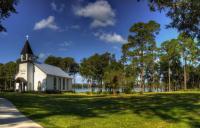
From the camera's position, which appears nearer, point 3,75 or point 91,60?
point 91,60

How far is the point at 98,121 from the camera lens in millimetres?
14984

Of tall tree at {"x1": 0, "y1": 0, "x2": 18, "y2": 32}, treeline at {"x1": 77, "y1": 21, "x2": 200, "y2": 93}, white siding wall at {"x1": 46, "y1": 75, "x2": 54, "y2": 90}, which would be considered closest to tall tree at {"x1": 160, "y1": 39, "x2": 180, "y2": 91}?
treeline at {"x1": 77, "y1": 21, "x2": 200, "y2": 93}

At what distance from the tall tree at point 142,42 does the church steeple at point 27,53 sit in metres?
22.1

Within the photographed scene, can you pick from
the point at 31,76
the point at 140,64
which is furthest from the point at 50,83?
the point at 140,64

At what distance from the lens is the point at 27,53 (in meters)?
66.8

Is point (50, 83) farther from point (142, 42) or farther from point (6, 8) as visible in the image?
point (6, 8)

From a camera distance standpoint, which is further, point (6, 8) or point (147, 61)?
point (147, 61)

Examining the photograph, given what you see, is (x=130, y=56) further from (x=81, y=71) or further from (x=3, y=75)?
(x=3, y=75)

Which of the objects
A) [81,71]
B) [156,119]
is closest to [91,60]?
[81,71]

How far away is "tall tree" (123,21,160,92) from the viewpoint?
75.9 meters

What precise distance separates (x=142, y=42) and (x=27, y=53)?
85.0ft

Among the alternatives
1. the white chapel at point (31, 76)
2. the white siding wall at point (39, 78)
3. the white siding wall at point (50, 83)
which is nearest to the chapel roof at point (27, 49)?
the white chapel at point (31, 76)

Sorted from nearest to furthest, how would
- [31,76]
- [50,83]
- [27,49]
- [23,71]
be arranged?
1. [23,71]
2. [31,76]
3. [27,49]
4. [50,83]

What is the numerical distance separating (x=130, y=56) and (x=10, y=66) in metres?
47.7
